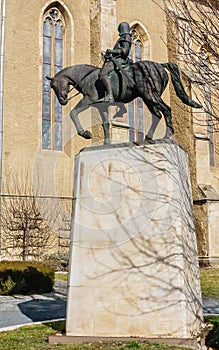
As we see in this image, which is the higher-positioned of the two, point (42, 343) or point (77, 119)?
point (77, 119)

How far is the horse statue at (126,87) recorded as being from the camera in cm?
661

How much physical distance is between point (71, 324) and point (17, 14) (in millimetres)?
14553

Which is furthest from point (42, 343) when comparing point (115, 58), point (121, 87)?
point (115, 58)

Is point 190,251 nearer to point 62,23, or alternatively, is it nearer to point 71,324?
point 71,324

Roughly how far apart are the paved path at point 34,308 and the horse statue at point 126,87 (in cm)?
333

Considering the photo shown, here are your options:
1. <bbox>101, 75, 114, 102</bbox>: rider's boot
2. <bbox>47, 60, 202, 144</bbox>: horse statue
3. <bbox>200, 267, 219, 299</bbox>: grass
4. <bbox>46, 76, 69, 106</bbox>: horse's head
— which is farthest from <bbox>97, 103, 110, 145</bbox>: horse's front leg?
<bbox>200, 267, 219, 299</bbox>: grass

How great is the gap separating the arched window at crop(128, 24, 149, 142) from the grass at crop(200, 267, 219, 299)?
6.13 m

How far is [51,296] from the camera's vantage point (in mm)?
11516

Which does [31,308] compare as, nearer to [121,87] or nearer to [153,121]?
[153,121]

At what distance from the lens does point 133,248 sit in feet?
19.0

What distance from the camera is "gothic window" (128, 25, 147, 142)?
1993 centimetres

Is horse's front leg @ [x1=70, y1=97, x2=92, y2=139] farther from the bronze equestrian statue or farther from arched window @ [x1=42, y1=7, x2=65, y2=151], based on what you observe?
arched window @ [x1=42, y1=7, x2=65, y2=151]

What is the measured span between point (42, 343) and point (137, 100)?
15.5 m

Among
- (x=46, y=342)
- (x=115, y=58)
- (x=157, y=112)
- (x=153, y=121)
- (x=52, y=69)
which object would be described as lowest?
(x=46, y=342)
